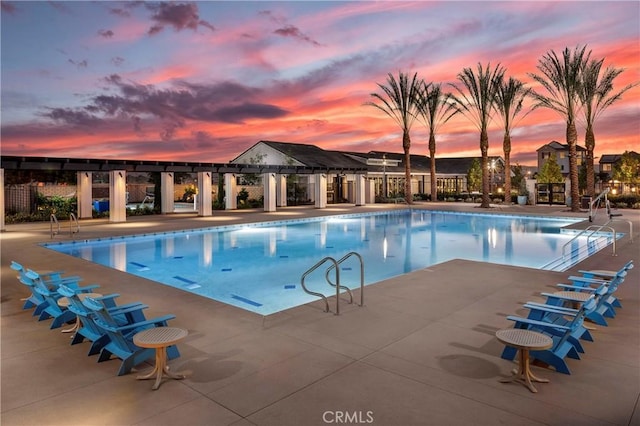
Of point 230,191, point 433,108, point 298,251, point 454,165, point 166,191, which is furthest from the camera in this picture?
point 454,165

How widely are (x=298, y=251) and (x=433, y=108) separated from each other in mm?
25276

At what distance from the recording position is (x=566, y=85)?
2547cm

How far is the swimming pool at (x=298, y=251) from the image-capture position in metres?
10.5

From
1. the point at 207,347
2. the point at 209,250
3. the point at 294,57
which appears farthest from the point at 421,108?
the point at 207,347

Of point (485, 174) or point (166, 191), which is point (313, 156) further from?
point (166, 191)

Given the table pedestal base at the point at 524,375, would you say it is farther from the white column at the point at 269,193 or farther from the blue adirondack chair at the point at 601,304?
the white column at the point at 269,193

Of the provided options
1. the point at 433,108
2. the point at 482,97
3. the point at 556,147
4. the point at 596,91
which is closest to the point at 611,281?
the point at 596,91

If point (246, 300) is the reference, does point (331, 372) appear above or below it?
above

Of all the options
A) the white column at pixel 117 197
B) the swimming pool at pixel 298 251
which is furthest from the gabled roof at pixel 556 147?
the white column at pixel 117 197

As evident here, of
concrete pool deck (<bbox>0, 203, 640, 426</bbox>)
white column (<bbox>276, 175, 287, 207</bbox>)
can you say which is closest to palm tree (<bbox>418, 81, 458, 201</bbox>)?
white column (<bbox>276, 175, 287, 207</bbox>)

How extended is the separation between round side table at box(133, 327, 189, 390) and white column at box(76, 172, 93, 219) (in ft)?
70.0

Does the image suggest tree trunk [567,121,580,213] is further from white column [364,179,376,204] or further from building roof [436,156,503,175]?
building roof [436,156,503,175]

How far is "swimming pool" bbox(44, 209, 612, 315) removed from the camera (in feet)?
34.4

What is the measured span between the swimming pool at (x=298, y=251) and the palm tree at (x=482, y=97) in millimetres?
8833
